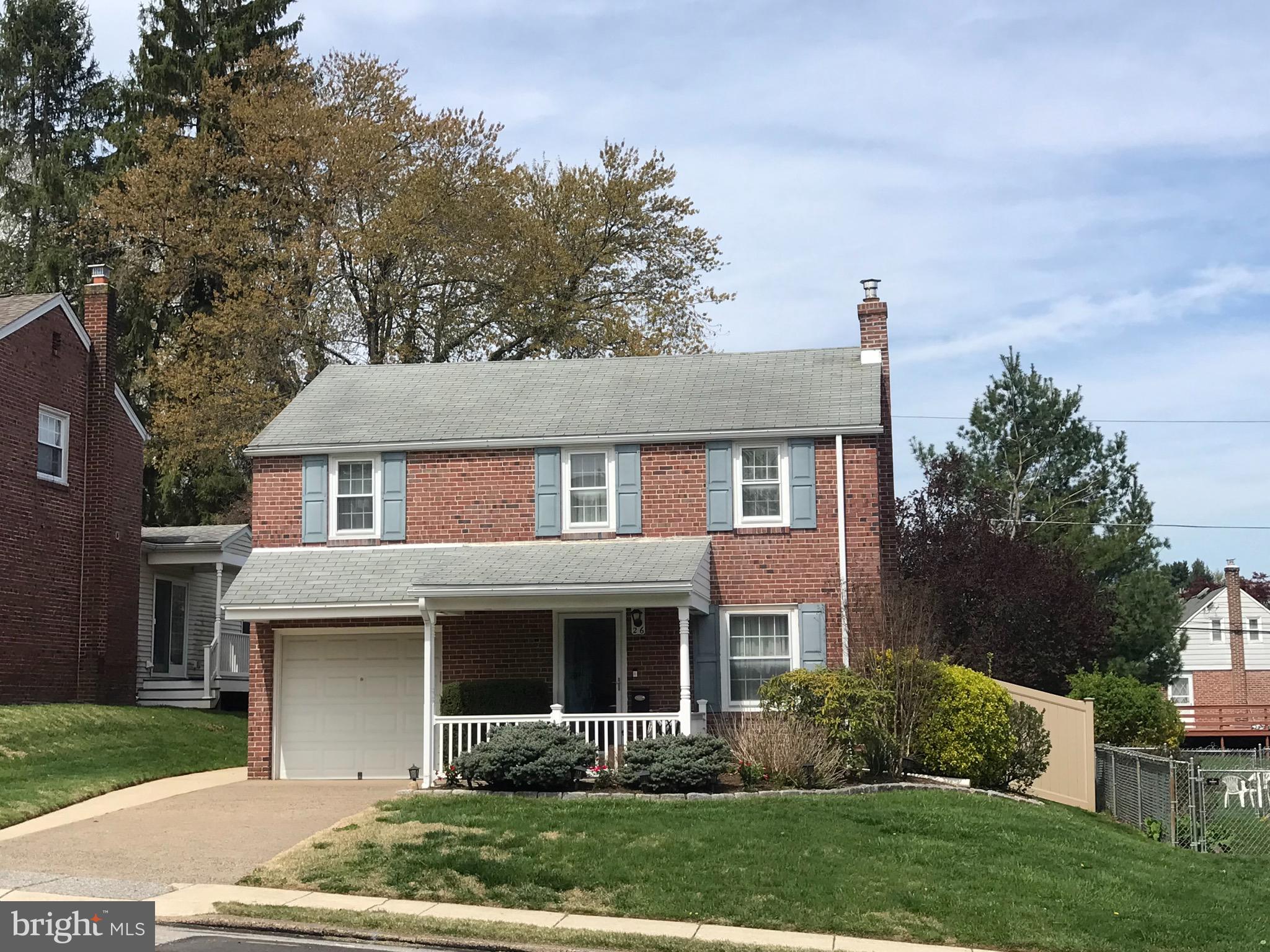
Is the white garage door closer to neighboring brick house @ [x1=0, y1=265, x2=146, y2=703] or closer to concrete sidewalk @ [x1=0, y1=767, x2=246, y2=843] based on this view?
concrete sidewalk @ [x1=0, y1=767, x2=246, y2=843]

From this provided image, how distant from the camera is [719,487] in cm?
2322

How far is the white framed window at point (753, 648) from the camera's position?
73.7 ft

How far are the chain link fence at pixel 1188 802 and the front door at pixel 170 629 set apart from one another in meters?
20.8

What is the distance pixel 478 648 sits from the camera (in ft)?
75.4

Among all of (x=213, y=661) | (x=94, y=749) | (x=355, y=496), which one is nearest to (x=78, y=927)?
(x=94, y=749)

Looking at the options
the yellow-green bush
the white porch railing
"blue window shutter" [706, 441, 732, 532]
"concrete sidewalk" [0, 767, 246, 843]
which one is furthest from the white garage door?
the yellow-green bush

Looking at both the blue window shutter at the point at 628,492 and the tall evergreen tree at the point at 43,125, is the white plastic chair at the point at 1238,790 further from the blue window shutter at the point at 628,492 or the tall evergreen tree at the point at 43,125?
the tall evergreen tree at the point at 43,125

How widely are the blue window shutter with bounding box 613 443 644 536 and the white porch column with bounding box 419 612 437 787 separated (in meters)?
3.55

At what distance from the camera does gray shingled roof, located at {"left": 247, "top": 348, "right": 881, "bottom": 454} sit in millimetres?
23719

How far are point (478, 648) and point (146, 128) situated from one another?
85.0ft

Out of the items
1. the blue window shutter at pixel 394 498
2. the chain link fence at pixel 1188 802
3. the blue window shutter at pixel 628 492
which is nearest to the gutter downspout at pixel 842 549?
the blue window shutter at pixel 628 492

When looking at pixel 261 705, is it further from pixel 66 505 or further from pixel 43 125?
pixel 43 125

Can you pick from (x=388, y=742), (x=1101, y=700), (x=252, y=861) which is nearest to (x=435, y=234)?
(x=388, y=742)

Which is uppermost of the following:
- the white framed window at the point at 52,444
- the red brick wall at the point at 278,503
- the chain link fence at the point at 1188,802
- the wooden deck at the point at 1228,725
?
the white framed window at the point at 52,444
